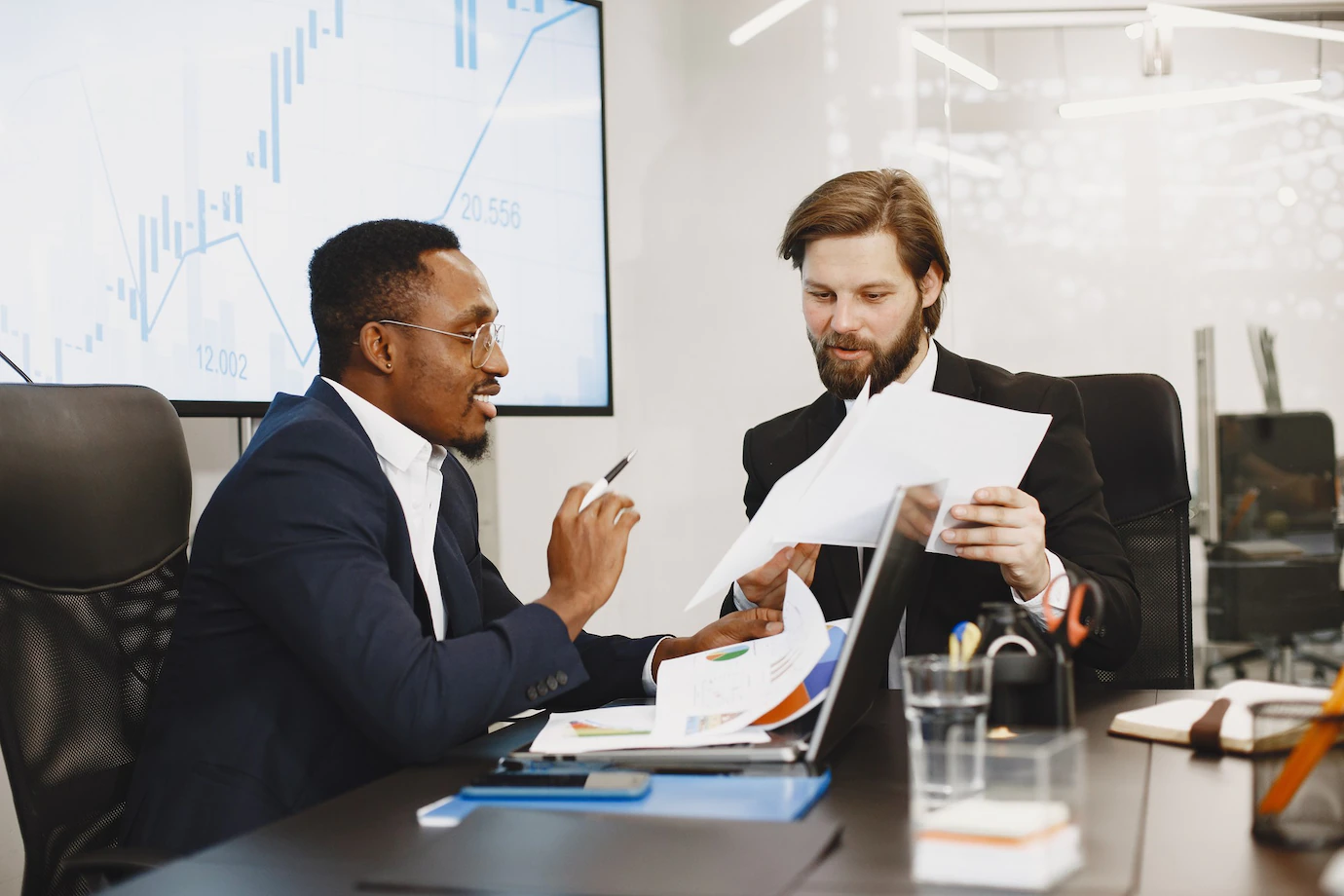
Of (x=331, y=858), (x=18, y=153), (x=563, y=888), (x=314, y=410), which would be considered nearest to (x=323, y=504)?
(x=314, y=410)

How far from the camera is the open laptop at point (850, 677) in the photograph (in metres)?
0.96

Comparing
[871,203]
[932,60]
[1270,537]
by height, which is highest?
[932,60]

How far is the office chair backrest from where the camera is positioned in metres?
1.19

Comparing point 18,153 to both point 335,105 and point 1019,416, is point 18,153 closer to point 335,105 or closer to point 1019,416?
point 335,105

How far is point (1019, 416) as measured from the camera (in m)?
1.20

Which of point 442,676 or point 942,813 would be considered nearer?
point 942,813

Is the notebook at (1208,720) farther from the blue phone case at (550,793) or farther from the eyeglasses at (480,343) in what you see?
the eyeglasses at (480,343)

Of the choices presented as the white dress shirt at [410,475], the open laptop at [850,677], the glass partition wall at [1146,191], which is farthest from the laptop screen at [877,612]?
the glass partition wall at [1146,191]

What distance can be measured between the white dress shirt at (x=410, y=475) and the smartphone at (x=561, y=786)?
455 millimetres

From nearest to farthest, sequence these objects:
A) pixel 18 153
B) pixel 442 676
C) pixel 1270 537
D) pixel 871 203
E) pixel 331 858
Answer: pixel 331 858 < pixel 442 676 < pixel 18 153 < pixel 871 203 < pixel 1270 537

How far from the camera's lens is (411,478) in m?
1.50

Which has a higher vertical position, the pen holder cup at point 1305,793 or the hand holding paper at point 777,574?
the hand holding paper at point 777,574

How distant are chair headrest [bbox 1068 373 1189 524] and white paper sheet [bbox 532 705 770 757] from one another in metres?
1.01

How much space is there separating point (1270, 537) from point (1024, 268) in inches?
42.1
